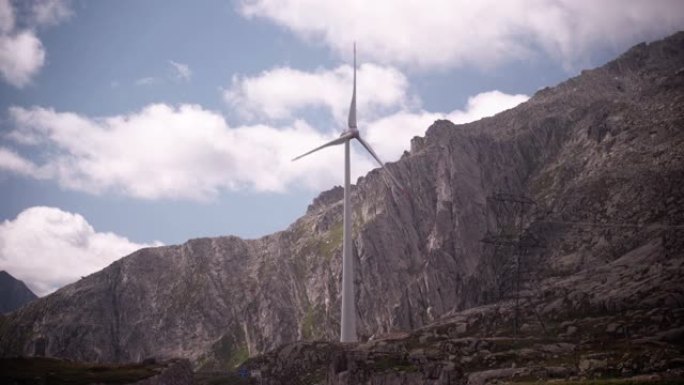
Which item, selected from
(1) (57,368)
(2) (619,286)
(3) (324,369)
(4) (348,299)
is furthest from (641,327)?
(1) (57,368)

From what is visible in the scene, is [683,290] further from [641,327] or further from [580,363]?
[580,363]

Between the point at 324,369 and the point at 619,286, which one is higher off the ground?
the point at 619,286

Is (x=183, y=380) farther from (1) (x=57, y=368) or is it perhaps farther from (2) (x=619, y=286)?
(2) (x=619, y=286)

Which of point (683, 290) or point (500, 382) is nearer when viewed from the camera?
point (500, 382)

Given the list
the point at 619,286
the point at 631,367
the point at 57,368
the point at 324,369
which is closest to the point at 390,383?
the point at 631,367

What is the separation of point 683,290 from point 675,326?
69.8ft

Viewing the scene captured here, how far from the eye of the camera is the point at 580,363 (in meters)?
120

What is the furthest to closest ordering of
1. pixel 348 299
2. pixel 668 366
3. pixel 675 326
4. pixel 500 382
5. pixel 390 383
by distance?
pixel 348 299, pixel 675 326, pixel 390 383, pixel 500 382, pixel 668 366

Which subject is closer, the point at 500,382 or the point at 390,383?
the point at 500,382

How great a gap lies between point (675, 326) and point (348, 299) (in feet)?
273

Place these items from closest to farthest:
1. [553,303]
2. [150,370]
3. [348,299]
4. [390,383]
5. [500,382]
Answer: [500,382] < [390,383] < [150,370] < [348,299] < [553,303]

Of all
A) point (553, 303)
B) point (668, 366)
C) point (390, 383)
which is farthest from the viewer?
point (553, 303)

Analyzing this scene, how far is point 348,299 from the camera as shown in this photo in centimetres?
18750

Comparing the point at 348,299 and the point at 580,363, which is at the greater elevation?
the point at 348,299
